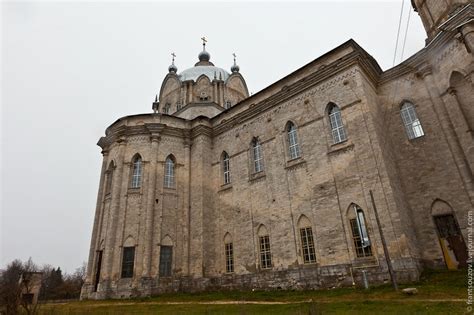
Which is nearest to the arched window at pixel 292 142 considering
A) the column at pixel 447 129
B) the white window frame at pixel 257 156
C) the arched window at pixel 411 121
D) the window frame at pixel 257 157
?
the window frame at pixel 257 157

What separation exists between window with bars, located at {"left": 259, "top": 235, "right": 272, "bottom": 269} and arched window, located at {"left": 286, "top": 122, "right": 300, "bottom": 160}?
5.05m

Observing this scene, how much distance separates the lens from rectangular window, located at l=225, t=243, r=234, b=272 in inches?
753

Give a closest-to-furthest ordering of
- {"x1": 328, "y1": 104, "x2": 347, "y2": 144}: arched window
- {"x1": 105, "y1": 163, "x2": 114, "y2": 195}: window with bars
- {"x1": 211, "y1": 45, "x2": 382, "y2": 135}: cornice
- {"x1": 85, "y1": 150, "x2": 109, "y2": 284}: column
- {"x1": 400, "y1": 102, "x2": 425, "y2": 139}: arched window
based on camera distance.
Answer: {"x1": 400, "y1": 102, "x2": 425, "y2": 139}: arched window, {"x1": 328, "y1": 104, "x2": 347, "y2": 144}: arched window, {"x1": 211, "y1": 45, "x2": 382, "y2": 135}: cornice, {"x1": 85, "y1": 150, "x2": 109, "y2": 284}: column, {"x1": 105, "y1": 163, "x2": 114, "y2": 195}: window with bars

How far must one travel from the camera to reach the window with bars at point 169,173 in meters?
21.8

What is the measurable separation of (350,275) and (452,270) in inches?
167

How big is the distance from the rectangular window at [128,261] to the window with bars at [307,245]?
34.7ft

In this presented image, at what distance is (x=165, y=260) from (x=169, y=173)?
604 centimetres

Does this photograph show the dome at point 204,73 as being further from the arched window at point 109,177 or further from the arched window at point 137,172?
the arched window at point 109,177

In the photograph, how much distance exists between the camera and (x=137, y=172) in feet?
71.4

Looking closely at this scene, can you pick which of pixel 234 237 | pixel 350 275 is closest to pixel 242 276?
pixel 234 237

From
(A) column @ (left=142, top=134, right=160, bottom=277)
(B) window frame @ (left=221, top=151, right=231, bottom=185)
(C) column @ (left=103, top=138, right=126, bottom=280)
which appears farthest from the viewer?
(B) window frame @ (left=221, top=151, right=231, bottom=185)

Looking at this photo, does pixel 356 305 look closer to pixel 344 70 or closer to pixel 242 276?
pixel 242 276

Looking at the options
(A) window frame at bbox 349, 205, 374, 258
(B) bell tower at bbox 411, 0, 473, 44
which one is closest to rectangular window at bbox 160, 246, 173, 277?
(A) window frame at bbox 349, 205, 374, 258

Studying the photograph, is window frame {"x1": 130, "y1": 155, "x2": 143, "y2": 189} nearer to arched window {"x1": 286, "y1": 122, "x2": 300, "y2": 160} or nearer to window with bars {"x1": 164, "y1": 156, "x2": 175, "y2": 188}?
window with bars {"x1": 164, "y1": 156, "x2": 175, "y2": 188}
